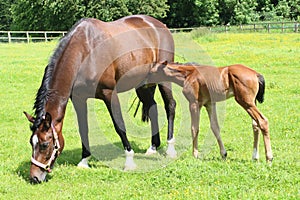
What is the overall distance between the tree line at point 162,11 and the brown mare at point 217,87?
38031 mm

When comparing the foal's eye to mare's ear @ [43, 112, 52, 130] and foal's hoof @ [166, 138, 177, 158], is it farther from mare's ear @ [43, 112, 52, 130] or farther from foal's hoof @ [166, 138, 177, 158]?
foal's hoof @ [166, 138, 177, 158]

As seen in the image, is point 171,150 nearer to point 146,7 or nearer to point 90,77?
point 90,77

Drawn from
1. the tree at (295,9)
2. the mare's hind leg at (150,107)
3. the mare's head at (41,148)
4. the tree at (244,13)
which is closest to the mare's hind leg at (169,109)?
the mare's hind leg at (150,107)

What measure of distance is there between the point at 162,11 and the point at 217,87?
41.4m

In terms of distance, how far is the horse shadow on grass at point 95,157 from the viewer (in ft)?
20.9

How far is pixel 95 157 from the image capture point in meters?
7.07

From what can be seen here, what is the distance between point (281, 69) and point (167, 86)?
10088 millimetres

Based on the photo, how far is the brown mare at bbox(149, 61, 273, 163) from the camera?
5812 mm

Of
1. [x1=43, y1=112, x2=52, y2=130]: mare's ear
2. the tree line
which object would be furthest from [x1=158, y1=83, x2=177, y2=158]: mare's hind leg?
the tree line

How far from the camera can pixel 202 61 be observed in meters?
6.86

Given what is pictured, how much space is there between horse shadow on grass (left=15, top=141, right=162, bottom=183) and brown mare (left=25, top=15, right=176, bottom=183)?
0.29 meters

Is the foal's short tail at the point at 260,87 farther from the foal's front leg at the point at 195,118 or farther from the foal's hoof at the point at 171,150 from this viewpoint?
the foal's hoof at the point at 171,150

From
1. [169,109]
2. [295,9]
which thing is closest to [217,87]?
[169,109]

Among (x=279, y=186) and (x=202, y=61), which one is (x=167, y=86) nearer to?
(x=202, y=61)
